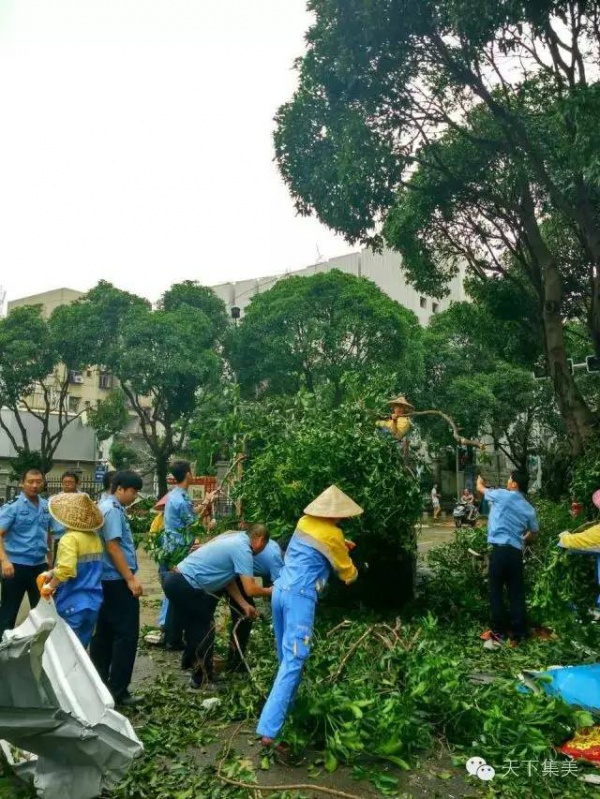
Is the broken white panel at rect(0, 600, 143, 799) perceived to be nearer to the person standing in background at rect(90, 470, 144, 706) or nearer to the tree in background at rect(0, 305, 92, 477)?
the person standing in background at rect(90, 470, 144, 706)

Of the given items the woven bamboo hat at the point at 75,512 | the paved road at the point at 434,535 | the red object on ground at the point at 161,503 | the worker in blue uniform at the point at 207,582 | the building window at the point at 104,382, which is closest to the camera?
the woven bamboo hat at the point at 75,512

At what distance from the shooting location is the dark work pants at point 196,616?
16.6 feet

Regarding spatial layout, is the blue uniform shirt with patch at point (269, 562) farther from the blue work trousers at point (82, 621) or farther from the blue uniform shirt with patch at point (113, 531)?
the blue work trousers at point (82, 621)

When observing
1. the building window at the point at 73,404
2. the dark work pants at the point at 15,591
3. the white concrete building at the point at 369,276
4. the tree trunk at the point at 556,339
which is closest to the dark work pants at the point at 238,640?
the dark work pants at the point at 15,591

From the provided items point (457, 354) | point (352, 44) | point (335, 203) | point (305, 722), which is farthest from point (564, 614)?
point (457, 354)


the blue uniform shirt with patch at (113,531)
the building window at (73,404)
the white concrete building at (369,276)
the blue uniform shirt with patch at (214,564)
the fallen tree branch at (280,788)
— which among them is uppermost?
the white concrete building at (369,276)

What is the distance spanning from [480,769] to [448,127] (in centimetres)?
933

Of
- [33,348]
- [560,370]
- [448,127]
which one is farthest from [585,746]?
[33,348]

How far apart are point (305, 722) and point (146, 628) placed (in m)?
3.76

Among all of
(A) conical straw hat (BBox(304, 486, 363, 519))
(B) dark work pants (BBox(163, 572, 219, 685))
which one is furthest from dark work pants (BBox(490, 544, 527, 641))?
(B) dark work pants (BBox(163, 572, 219, 685))

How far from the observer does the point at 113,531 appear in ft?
15.9

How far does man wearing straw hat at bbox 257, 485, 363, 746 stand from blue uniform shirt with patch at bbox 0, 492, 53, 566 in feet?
8.58

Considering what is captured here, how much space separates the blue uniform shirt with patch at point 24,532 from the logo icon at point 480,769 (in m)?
3.86

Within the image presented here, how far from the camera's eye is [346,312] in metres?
22.7
